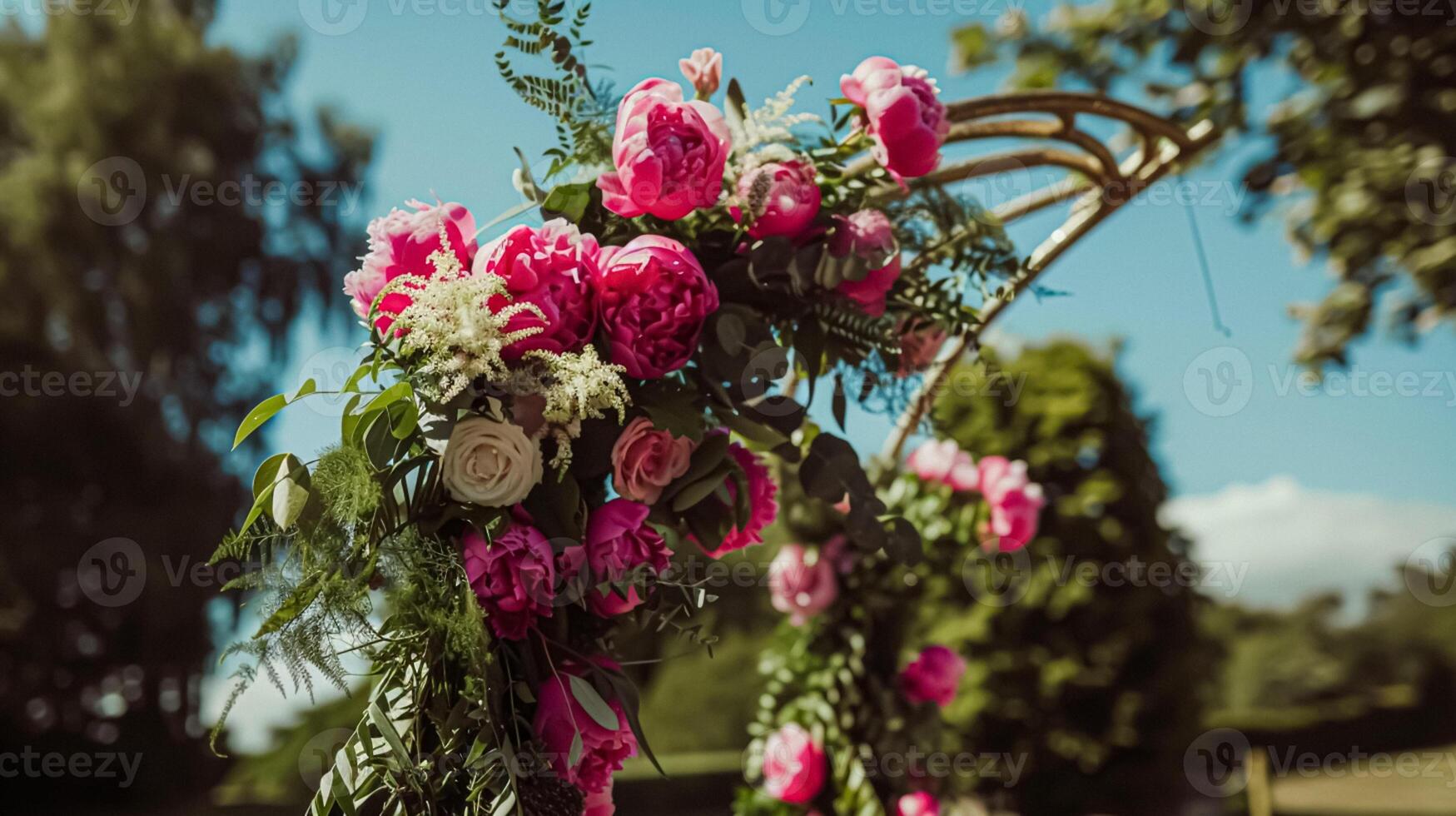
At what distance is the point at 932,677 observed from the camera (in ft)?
8.02

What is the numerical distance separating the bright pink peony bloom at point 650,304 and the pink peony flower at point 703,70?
325mm

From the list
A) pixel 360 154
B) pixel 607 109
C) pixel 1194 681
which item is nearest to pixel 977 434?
pixel 1194 681

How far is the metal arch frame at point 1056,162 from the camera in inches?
71.6

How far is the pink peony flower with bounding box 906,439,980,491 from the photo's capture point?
2.59 meters

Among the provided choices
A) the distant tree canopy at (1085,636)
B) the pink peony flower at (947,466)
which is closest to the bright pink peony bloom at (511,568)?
the pink peony flower at (947,466)

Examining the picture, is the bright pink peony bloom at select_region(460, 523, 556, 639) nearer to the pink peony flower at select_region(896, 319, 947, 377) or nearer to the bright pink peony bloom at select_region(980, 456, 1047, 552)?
the pink peony flower at select_region(896, 319, 947, 377)

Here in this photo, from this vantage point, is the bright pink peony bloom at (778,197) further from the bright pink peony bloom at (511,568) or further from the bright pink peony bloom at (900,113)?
the bright pink peony bloom at (511,568)

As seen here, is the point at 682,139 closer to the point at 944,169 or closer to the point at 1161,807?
the point at 944,169

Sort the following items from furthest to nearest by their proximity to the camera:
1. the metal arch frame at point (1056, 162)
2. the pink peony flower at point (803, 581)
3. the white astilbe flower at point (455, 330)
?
the pink peony flower at point (803, 581) < the metal arch frame at point (1056, 162) < the white astilbe flower at point (455, 330)

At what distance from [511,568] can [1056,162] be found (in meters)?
1.67

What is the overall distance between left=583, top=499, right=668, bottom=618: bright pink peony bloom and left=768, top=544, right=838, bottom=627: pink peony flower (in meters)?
1.37

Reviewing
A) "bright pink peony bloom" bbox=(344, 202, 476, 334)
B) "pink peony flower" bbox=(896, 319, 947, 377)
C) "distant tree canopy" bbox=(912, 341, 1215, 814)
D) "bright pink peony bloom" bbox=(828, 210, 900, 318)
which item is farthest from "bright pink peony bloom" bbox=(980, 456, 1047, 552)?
"distant tree canopy" bbox=(912, 341, 1215, 814)

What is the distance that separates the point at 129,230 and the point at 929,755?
10.7m

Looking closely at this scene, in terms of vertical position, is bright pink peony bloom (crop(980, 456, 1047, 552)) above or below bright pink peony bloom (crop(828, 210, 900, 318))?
below
